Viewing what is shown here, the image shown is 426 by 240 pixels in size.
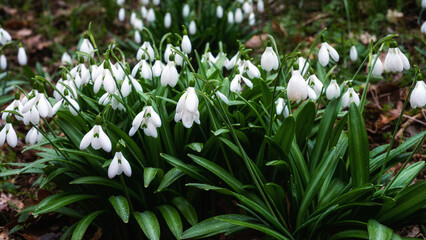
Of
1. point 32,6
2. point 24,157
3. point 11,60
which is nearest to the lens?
point 24,157

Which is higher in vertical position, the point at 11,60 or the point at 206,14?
the point at 206,14

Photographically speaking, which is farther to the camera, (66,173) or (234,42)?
(234,42)

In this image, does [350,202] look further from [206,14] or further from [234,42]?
[206,14]

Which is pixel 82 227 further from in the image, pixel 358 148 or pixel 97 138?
pixel 358 148

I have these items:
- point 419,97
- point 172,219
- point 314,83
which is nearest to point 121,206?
point 172,219

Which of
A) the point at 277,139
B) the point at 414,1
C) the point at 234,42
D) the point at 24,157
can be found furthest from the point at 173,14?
the point at 277,139
